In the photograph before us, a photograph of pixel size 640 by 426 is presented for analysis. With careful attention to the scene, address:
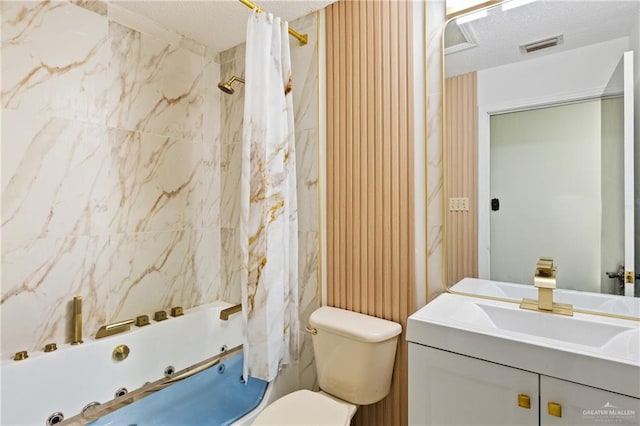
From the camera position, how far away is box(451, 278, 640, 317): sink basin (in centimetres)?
109

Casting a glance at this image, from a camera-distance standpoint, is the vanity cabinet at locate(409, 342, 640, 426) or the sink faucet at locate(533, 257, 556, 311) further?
the sink faucet at locate(533, 257, 556, 311)

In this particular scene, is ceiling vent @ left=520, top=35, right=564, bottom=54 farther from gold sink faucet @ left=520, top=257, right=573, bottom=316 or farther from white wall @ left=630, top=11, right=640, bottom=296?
gold sink faucet @ left=520, top=257, right=573, bottom=316

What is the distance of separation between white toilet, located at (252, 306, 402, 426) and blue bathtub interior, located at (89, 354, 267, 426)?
0.26 meters

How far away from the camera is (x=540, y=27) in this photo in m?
1.22

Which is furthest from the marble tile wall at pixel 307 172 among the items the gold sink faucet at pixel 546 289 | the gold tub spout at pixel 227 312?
the gold sink faucet at pixel 546 289

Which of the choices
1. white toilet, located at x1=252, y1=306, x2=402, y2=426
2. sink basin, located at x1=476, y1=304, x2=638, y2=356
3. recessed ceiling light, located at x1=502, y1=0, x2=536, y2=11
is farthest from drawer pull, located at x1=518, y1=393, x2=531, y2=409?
recessed ceiling light, located at x1=502, y1=0, x2=536, y2=11

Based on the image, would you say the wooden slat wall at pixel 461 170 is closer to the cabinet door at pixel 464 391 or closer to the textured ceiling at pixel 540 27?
the textured ceiling at pixel 540 27

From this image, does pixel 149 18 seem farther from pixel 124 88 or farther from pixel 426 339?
pixel 426 339

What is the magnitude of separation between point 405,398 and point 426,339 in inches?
21.8

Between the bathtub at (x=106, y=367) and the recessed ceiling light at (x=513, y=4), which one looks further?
the bathtub at (x=106, y=367)

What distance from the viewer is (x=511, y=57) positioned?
4.17 feet

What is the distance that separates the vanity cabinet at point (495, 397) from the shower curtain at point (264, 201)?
25.6 inches

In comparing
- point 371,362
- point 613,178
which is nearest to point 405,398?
point 371,362

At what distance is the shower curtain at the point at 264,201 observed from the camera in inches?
57.6
